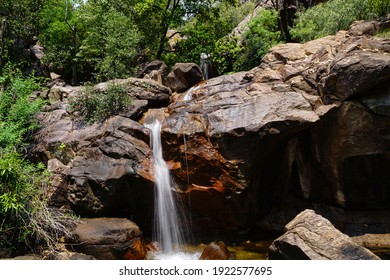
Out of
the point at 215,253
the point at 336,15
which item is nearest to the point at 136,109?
the point at 215,253

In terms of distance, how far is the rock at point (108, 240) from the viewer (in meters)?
8.47

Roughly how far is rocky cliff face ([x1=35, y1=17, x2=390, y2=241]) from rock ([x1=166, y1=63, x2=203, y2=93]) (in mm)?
3284

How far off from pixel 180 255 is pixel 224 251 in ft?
4.61

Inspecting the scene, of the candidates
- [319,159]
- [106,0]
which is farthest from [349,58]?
[106,0]

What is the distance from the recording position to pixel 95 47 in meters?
17.6

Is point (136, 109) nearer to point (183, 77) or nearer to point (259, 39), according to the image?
point (183, 77)

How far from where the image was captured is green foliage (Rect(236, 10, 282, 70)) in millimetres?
17812

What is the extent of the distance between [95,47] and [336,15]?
11612 mm

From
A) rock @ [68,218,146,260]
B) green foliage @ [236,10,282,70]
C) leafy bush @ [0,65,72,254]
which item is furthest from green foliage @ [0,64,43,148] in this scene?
green foliage @ [236,10,282,70]

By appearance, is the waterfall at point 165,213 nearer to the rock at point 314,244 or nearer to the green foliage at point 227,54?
the rock at point 314,244

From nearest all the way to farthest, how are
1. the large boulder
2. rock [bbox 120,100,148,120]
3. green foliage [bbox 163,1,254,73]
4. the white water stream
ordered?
1. the large boulder
2. the white water stream
3. rock [bbox 120,100,148,120]
4. green foliage [bbox 163,1,254,73]

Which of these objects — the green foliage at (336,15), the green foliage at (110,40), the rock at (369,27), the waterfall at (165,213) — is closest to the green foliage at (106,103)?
the waterfall at (165,213)

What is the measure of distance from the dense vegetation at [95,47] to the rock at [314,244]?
17.9ft

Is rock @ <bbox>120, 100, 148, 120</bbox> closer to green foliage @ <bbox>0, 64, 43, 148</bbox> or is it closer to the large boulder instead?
the large boulder
